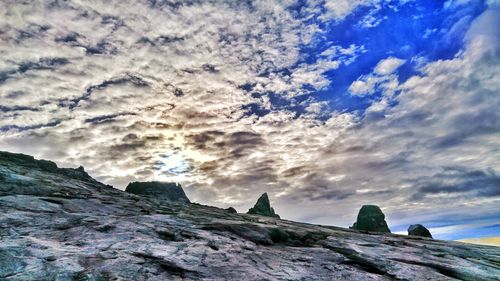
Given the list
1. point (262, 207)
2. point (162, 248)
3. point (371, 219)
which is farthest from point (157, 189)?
point (162, 248)

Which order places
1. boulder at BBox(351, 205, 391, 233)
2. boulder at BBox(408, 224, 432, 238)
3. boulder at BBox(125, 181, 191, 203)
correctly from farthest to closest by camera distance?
boulder at BBox(351, 205, 391, 233), boulder at BBox(125, 181, 191, 203), boulder at BBox(408, 224, 432, 238)

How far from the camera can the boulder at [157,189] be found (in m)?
61.4

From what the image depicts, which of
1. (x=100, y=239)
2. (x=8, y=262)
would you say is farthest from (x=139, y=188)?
(x=8, y=262)

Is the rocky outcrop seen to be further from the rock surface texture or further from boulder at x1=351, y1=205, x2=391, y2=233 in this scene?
the rock surface texture

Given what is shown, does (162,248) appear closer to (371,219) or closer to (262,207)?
(262,207)

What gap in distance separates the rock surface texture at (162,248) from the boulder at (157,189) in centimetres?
3190

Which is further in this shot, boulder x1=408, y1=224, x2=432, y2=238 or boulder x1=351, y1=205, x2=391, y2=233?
boulder x1=351, y1=205, x2=391, y2=233

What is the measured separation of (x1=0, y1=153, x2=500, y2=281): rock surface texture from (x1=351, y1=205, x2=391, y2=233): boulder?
4537 cm

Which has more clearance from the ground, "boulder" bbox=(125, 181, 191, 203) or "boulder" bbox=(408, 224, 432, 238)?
"boulder" bbox=(125, 181, 191, 203)

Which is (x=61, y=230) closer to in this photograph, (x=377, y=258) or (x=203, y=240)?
(x=203, y=240)

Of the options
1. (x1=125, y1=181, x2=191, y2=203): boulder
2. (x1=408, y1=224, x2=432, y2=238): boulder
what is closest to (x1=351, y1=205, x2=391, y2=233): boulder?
(x1=408, y1=224, x2=432, y2=238): boulder

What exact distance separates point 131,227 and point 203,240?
419 cm

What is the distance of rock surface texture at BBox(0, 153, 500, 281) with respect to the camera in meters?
13.8

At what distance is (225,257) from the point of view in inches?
680
